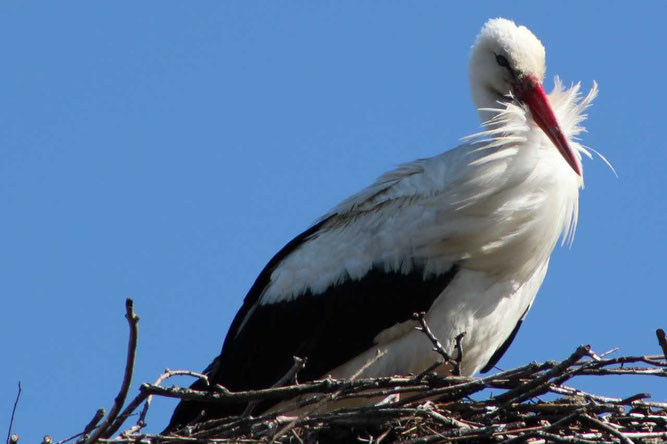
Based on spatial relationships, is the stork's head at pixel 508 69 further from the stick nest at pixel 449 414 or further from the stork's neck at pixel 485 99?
the stick nest at pixel 449 414

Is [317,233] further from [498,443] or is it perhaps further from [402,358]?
[498,443]

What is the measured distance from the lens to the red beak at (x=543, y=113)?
6.09 metres

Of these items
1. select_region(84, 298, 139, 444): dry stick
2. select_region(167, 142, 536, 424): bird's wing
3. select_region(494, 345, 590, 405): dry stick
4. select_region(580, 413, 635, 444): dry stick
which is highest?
select_region(167, 142, 536, 424): bird's wing

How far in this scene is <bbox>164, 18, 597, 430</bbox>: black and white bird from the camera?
5770mm

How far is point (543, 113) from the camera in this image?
20.4 feet

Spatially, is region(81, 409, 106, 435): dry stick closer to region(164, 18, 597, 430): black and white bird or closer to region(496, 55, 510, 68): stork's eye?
region(164, 18, 597, 430): black and white bird

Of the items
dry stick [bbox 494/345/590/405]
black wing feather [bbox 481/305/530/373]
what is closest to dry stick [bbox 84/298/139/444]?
dry stick [bbox 494/345/590/405]

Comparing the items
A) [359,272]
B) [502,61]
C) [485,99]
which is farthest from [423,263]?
[502,61]

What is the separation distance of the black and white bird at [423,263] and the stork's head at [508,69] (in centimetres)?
3

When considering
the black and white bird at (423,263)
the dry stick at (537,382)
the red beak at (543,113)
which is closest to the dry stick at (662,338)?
the dry stick at (537,382)

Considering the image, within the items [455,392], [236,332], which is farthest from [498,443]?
[236,332]

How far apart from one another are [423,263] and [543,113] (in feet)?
3.16

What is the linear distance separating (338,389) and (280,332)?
4.23ft

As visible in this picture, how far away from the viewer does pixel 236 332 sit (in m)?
6.29
